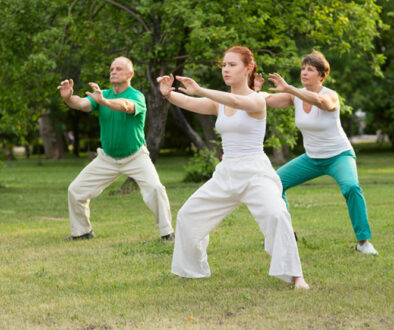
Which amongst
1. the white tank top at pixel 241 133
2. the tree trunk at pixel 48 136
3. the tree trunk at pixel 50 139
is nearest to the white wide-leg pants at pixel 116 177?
the white tank top at pixel 241 133

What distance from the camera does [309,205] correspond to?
41.6 feet

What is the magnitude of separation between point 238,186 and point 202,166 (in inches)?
526

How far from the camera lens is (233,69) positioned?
567 centimetres

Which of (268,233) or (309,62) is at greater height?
(309,62)

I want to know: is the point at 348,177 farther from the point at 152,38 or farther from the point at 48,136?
the point at 48,136

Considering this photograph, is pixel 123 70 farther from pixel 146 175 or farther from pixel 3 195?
pixel 3 195

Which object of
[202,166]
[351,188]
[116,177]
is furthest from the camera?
[202,166]

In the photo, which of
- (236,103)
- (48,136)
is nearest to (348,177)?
(236,103)

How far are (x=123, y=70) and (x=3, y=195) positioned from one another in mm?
9763

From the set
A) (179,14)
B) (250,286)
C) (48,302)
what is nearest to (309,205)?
(179,14)

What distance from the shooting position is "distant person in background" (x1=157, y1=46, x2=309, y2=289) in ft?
18.0

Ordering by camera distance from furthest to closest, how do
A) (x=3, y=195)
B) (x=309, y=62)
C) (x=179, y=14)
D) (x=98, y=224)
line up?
(x=3, y=195)
(x=179, y=14)
(x=98, y=224)
(x=309, y=62)

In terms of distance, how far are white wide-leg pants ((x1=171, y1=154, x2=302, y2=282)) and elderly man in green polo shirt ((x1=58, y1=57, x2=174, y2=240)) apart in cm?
227

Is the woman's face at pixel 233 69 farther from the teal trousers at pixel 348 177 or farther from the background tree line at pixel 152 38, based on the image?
the background tree line at pixel 152 38
